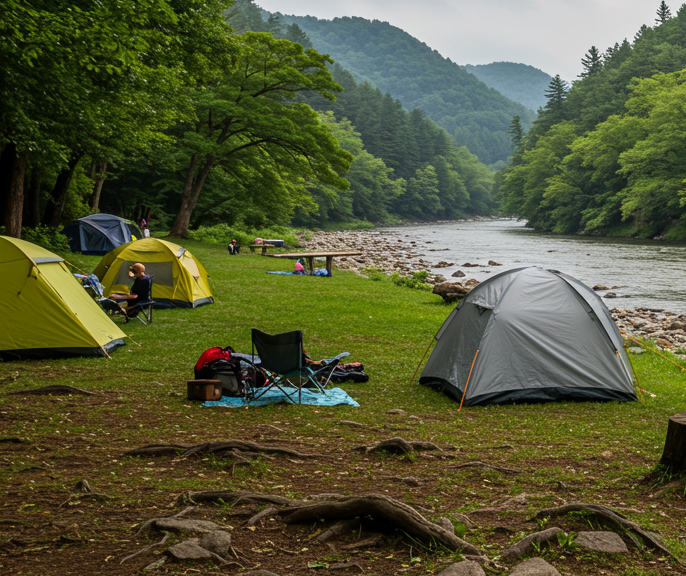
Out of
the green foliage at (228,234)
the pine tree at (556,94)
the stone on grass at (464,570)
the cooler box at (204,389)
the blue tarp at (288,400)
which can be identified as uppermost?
the pine tree at (556,94)

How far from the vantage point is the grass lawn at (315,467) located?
12.4ft

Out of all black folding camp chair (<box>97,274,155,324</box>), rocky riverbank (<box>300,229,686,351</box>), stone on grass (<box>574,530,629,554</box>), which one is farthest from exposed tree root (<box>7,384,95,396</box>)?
rocky riverbank (<box>300,229,686,351</box>)

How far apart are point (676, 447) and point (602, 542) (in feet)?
5.25

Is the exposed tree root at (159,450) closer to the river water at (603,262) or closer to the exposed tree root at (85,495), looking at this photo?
the exposed tree root at (85,495)

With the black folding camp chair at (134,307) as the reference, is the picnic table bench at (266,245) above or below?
above

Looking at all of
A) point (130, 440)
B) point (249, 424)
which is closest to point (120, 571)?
point (130, 440)

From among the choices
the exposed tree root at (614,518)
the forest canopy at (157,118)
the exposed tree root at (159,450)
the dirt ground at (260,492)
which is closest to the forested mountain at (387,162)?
the forest canopy at (157,118)

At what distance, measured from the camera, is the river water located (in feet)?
73.7

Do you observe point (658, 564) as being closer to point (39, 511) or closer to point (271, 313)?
point (39, 511)

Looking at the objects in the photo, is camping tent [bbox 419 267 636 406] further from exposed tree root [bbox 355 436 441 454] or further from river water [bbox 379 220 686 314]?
river water [bbox 379 220 686 314]

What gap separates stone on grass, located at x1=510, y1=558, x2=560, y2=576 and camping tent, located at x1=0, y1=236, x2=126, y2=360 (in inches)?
336

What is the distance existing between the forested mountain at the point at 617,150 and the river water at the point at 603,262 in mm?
5680

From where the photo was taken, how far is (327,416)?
25.2 ft

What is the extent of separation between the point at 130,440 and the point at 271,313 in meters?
9.47
